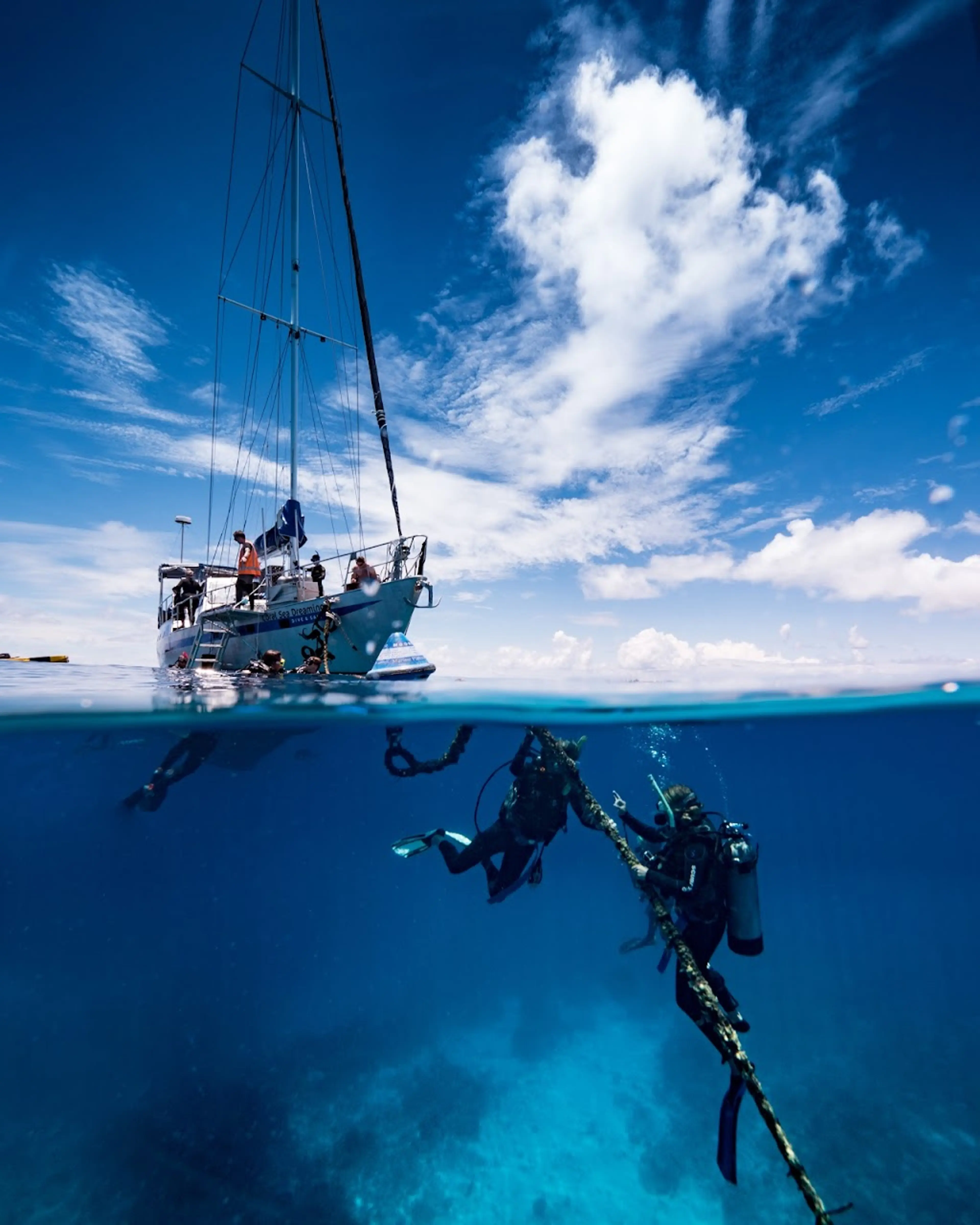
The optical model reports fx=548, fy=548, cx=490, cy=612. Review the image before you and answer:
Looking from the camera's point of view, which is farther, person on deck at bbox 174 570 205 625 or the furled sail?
person on deck at bbox 174 570 205 625

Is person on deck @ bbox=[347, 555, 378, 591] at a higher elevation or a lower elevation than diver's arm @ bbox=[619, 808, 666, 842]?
higher

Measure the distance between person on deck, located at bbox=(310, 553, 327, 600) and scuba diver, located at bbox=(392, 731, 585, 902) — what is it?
10.4 m

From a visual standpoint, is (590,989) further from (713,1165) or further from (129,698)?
(129,698)

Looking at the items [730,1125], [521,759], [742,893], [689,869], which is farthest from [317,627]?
[730,1125]

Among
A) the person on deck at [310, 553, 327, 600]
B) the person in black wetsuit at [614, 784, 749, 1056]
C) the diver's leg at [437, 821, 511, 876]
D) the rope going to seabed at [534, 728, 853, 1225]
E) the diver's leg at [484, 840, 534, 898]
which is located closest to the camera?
the rope going to seabed at [534, 728, 853, 1225]

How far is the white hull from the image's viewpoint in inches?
717

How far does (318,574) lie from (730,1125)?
1612 centimetres

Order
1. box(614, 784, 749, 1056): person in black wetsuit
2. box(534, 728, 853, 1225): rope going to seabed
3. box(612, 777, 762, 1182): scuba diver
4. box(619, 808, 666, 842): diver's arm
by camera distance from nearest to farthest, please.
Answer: box(534, 728, 853, 1225): rope going to seabed, box(612, 777, 762, 1182): scuba diver, box(614, 784, 749, 1056): person in black wetsuit, box(619, 808, 666, 842): diver's arm

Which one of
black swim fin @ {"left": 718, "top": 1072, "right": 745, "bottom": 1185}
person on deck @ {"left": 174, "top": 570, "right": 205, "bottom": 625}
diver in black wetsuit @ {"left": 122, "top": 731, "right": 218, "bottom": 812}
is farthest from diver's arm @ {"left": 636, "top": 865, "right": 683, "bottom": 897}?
person on deck @ {"left": 174, "top": 570, "right": 205, "bottom": 625}

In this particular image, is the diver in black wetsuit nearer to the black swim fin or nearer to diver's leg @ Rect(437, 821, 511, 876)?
diver's leg @ Rect(437, 821, 511, 876)

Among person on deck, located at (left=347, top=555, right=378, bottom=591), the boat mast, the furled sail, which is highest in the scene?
the boat mast

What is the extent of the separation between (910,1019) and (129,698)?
2625 cm

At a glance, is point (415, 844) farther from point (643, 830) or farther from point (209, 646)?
point (209, 646)

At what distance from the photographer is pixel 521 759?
9602 millimetres
